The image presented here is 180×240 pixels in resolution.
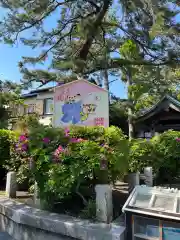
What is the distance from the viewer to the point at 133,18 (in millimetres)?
8969

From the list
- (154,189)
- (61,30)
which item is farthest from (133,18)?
(154,189)

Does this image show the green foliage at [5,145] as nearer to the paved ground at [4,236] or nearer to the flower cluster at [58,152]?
the paved ground at [4,236]

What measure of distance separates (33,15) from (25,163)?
6.38m

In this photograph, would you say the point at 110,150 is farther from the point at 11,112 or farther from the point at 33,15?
the point at 11,112

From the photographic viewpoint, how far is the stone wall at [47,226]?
3.33m

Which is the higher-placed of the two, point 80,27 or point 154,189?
point 80,27

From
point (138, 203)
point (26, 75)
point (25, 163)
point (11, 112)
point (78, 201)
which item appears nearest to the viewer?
point (138, 203)

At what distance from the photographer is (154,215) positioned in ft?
10.1

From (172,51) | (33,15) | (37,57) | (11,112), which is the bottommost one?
(11,112)

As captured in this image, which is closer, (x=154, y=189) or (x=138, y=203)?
(x=138, y=203)

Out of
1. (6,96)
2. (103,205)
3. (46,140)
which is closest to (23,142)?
(46,140)

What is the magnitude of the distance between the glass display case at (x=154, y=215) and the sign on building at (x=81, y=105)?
6.39 feet

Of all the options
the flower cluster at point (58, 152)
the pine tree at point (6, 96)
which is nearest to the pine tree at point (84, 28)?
the pine tree at point (6, 96)

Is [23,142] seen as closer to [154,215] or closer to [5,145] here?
[5,145]
